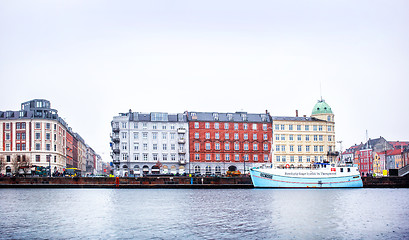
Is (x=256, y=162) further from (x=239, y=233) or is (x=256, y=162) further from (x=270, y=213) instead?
(x=239, y=233)

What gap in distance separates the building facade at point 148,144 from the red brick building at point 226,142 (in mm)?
3218

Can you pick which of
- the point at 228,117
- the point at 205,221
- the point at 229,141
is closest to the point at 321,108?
the point at 228,117

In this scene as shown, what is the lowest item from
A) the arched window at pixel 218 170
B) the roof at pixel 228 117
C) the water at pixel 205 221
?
the water at pixel 205 221

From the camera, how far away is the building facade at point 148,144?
139 meters

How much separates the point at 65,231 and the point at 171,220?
1035 cm

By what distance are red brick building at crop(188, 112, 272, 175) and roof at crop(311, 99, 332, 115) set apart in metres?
15.7

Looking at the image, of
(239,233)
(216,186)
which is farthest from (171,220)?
(216,186)

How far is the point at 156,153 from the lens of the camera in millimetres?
140375

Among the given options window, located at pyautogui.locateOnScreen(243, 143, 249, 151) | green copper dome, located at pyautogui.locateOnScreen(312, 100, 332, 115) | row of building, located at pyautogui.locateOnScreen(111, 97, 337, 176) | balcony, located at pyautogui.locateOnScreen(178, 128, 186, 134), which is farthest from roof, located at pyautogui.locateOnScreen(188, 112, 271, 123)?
green copper dome, located at pyautogui.locateOnScreen(312, 100, 332, 115)

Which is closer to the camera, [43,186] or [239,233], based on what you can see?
[239,233]

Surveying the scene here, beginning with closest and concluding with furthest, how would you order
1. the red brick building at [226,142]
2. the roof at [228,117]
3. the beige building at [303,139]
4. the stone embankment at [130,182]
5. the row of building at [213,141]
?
the stone embankment at [130,182] → the row of building at [213,141] → the red brick building at [226,142] → the roof at [228,117] → the beige building at [303,139]

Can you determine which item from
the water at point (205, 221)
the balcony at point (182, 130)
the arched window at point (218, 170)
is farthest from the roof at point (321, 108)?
the water at point (205, 221)

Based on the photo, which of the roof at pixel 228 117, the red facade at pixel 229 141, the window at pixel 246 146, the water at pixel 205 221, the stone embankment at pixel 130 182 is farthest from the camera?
the window at pixel 246 146

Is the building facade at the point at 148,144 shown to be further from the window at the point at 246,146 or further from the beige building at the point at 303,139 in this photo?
the beige building at the point at 303,139
